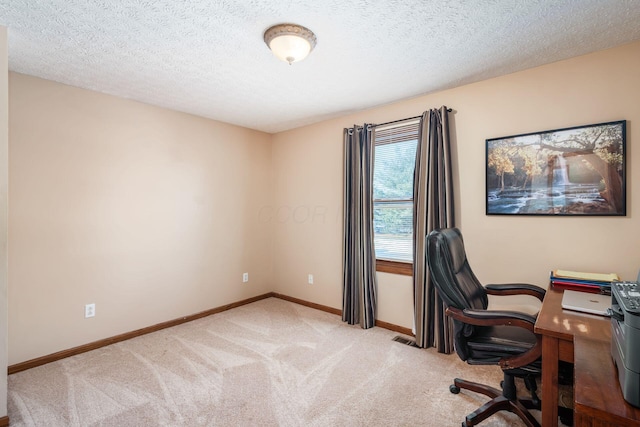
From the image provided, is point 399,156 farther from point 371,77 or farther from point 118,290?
point 118,290

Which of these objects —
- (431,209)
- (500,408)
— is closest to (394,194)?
(431,209)

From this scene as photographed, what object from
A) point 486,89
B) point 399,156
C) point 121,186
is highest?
point 486,89

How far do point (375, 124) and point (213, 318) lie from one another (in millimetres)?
2907

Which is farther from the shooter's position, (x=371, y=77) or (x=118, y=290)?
(x=118, y=290)

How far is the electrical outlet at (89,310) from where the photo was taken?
9.42 ft

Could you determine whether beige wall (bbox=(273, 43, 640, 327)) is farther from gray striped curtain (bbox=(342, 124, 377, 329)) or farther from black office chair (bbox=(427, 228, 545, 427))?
black office chair (bbox=(427, 228, 545, 427))

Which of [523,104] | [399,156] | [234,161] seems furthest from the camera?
[234,161]

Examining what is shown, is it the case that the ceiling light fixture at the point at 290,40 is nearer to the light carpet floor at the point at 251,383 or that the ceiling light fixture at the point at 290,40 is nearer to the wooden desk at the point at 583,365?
the wooden desk at the point at 583,365

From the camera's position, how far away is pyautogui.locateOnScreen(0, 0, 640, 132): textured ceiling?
1741mm

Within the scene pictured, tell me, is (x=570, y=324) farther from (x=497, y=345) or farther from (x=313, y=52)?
(x=313, y=52)

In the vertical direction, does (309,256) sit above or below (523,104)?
below

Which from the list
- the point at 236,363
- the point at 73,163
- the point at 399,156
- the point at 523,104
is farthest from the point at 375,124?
the point at 73,163

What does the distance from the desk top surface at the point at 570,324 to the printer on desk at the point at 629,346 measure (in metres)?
0.35

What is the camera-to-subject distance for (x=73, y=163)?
2787mm
